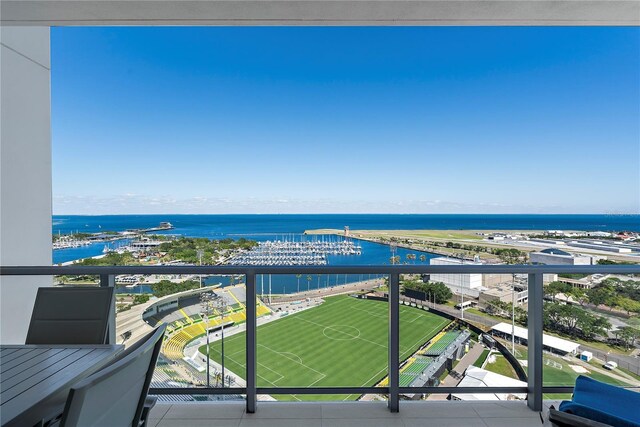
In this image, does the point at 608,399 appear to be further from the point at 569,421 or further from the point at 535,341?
the point at 569,421

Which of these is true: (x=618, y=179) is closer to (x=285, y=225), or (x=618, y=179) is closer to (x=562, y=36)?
(x=562, y=36)

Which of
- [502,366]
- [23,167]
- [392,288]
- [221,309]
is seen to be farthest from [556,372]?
[23,167]

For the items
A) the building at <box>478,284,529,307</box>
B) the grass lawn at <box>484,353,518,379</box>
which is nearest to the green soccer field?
the building at <box>478,284,529,307</box>

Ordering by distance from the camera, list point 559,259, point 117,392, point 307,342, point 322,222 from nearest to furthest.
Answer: point 117,392, point 307,342, point 559,259, point 322,222

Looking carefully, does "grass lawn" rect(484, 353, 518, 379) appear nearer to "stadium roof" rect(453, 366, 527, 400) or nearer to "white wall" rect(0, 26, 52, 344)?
"stadium roof" rect(453, 366, 527, 400)


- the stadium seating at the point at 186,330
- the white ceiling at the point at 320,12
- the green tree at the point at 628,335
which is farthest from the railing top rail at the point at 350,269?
the white ceiling at the point at 320,12

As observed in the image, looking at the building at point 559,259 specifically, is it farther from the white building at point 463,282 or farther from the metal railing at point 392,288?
the white building at point 463,282
